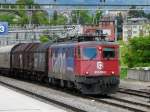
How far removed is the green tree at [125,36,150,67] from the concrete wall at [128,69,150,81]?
3.63 meters

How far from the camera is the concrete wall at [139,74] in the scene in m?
39.6

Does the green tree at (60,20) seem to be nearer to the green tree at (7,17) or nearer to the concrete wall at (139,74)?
the green tree at (7,17)

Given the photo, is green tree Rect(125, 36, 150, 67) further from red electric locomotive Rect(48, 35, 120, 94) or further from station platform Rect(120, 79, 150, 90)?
red electric locomotive Rect(48, 35, 120, 94)

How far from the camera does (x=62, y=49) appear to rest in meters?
30.1

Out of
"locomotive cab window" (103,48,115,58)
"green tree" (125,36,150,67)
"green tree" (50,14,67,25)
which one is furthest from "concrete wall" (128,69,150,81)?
"green tree" (50,14,67,25)

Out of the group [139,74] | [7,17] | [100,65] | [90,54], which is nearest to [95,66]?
[100,65]

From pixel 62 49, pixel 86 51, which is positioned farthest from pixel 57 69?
pixel 86 51

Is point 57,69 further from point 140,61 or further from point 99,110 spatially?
point 140,61

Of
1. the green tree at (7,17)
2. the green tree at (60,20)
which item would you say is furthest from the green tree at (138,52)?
the green tree at (7,17)

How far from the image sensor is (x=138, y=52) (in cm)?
4666

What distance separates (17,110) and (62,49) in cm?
1183

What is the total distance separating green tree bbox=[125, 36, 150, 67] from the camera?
46312mm

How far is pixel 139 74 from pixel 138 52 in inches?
234

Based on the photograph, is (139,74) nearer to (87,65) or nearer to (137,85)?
(137,85)
